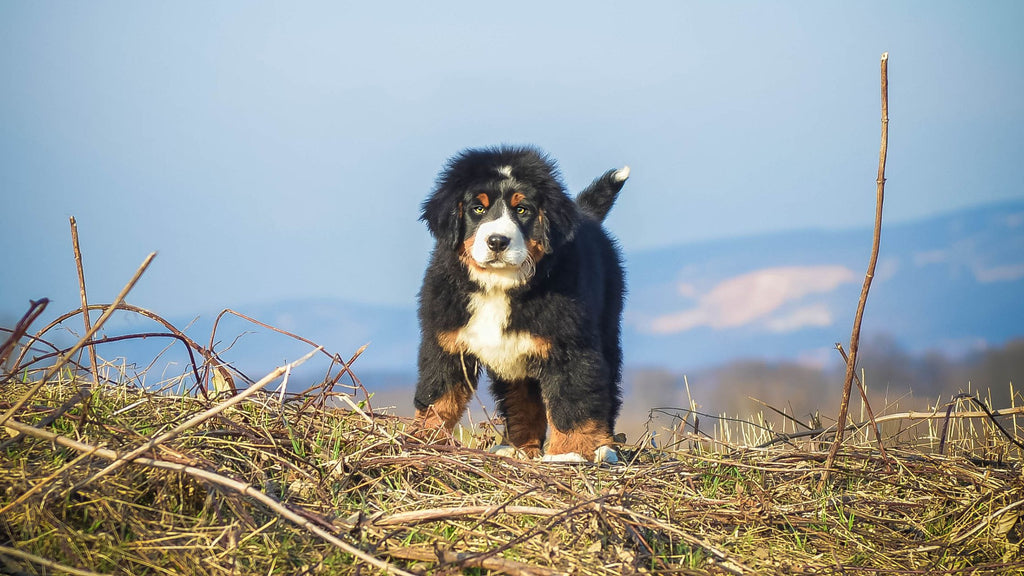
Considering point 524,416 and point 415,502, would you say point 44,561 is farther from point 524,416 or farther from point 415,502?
point 524,416

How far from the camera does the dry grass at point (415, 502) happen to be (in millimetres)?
2797

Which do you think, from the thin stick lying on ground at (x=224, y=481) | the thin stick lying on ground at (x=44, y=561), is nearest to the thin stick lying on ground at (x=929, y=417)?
the thin stick lying on ground at (x=224, y=481)

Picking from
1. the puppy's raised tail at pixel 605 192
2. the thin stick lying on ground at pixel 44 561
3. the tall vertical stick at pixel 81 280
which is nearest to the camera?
the thin stick lying on ground at pixel 44 561

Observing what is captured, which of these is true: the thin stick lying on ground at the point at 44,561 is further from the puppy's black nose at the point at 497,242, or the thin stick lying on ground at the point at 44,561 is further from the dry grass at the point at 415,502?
the puppy's black nose at the point at 497,242

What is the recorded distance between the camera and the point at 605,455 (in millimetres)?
4973

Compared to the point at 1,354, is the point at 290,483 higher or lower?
lower

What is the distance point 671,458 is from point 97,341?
2.83m

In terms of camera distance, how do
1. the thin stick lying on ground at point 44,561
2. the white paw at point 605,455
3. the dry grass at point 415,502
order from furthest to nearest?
the white paw at point 605,455, the dry grass at point 415,502, the thin stick lying on ground at point 44,561

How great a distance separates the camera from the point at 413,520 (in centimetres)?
298

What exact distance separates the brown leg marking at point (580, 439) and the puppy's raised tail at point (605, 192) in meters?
1.92

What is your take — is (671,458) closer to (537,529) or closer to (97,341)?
(537,529)

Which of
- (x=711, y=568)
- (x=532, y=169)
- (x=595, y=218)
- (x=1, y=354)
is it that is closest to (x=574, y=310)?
(x=532, y=169)

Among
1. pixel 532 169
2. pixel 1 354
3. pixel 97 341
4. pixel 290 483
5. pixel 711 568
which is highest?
pixel 532 169

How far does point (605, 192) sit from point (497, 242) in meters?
2.02
